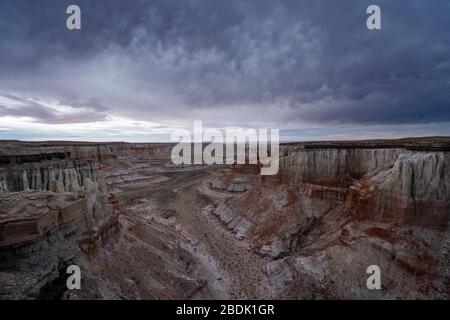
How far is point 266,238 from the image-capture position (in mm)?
24000

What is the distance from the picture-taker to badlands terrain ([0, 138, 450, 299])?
1125 centimetres

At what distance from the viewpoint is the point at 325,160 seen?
25.6 meters

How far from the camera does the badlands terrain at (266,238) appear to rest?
36.9 feet

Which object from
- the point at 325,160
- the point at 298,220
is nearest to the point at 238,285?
the point at 298,220

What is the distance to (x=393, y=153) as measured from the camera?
70.5 ft

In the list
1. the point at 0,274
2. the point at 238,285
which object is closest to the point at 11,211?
the point at 0,274

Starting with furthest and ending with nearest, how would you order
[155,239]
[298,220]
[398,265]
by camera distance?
[298,220] < [155,239] < [398,265]

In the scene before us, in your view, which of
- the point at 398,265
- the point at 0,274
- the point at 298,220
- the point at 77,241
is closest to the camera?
the point at 0,274

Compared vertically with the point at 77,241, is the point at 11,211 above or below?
above

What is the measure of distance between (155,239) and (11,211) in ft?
36.9

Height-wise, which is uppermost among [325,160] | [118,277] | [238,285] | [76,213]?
[325,160]

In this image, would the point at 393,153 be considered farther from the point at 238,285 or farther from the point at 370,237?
the point at 238,285

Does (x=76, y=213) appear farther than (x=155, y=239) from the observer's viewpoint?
No

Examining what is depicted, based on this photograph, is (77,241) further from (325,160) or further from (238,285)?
(325,160)
